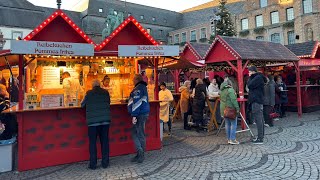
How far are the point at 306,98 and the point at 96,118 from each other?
11104 millimetres

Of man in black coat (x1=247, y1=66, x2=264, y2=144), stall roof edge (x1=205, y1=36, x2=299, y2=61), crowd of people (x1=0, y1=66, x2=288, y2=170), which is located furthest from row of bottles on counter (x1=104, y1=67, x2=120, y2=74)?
stall roof edge (x1=205, y1=36, x2=299, y2=61)

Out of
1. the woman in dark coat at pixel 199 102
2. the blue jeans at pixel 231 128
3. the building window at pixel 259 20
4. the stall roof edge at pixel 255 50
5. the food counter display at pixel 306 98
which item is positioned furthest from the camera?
the building window at pixel 259 20

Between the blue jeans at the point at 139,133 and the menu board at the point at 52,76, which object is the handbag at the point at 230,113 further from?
the menu board at the point at 52,76

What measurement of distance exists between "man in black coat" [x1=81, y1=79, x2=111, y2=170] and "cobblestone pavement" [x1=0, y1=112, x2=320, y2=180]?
289 mm

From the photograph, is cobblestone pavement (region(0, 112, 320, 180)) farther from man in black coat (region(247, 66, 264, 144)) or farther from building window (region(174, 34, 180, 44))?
building window (region(174, 34, 180, 44))

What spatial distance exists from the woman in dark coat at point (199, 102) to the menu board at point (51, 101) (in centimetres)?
428

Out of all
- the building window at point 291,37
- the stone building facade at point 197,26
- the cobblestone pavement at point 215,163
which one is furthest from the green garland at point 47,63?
the stone building facade at point 197,26

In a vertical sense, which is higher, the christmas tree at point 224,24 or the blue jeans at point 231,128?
the christmas tree at point 224,24

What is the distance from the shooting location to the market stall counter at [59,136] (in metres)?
5.34

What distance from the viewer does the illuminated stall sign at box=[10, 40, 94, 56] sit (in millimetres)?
4918

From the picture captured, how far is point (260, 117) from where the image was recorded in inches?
267

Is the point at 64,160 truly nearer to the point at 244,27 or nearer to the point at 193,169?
the point at 193,169

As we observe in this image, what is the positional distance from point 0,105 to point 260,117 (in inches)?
237

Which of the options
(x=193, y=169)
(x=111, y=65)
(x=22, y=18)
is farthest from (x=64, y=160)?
(x=22, y=18)
